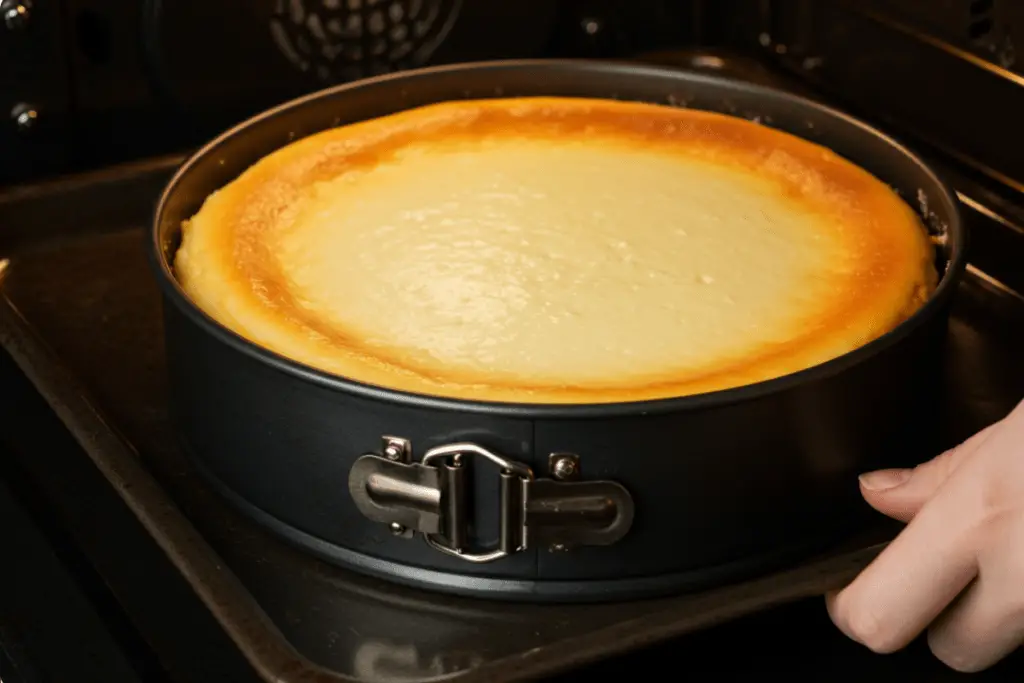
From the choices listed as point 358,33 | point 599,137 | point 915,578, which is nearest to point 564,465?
point 915,578

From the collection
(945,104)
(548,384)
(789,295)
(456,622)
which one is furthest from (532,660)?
(945,104)

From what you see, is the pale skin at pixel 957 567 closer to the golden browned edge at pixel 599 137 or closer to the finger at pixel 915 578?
the finger at pixel 915 578

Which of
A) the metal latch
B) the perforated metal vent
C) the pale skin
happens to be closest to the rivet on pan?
the metal latch

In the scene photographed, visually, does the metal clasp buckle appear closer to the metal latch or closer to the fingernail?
the metal latch

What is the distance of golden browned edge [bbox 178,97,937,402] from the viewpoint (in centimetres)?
104

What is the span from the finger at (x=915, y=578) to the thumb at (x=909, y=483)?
0.06 metres

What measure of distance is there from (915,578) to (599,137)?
613mm

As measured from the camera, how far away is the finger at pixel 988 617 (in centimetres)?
92

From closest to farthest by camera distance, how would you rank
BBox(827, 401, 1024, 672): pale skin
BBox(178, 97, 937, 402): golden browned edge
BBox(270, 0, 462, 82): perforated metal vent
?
BBox(827, 401, 1024, 672): pale skin < BBox(178, 97, 937, 402): golden browned edge < BBox(270, 0, 462, 82): perforated metal vent

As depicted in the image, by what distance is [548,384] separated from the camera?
3.39 ft

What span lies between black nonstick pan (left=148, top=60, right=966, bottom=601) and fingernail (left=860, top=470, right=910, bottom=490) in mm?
14

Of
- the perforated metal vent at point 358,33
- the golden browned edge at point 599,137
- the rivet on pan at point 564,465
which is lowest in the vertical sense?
the rivet on pan at point 564,465

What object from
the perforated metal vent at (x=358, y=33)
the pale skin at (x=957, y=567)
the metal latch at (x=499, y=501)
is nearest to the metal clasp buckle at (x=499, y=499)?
the metal latch at (x=499, y=501)

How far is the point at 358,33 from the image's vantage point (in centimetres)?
154
